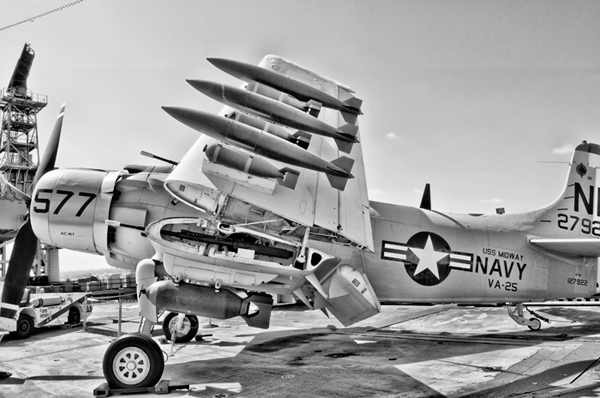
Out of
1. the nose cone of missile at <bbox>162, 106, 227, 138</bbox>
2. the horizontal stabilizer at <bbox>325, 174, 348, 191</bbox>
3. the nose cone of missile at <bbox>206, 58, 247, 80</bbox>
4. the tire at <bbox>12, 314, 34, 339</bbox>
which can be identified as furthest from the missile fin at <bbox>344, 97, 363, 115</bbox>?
the tire at <bbox>12, 314, 34, 339</bbox>

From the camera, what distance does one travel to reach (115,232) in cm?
939

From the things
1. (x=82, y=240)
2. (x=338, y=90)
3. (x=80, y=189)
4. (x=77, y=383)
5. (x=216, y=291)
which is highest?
(x=338, y=90)

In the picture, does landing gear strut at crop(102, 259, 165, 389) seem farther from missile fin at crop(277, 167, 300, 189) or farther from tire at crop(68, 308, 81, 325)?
tire at crop(68, 308, 81, 325)

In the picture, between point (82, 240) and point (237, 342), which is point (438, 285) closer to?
point (237, 342)

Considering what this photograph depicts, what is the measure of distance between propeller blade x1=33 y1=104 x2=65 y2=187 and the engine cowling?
2.47 ft

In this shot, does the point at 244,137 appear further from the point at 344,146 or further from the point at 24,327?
the point at 24,327

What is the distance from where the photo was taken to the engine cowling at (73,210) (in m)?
9.24

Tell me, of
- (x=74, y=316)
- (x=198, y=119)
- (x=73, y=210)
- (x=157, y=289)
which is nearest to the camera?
(x=198, y=119)

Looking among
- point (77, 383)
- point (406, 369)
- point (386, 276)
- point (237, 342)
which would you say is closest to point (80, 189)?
point (77, 383)

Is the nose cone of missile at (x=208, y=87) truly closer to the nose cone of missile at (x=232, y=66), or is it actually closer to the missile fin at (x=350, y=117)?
the nose cone of missile at (x=232, y=66)

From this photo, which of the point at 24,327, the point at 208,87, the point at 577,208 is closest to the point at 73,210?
the point at 208,87

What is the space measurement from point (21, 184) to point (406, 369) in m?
41.8

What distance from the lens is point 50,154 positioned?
33.8 feet

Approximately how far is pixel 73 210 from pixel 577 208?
12226mm
